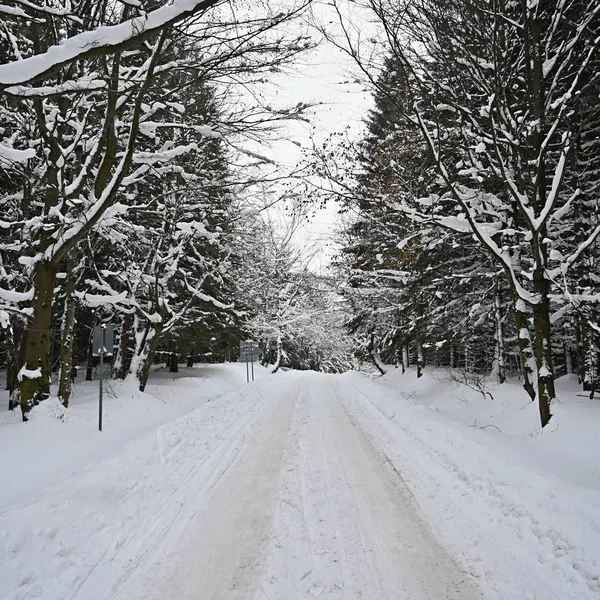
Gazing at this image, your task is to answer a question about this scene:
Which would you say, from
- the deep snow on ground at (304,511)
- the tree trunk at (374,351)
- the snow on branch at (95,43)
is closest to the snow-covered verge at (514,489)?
the deep snow on ground at (304,511)

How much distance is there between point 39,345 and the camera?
805cm

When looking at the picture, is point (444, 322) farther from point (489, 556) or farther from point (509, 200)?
point (489, 556)

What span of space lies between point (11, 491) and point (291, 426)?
5.49 metres

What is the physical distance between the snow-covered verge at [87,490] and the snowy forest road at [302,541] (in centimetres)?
35

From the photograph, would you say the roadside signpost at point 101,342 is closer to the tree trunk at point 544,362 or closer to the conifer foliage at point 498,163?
the conifer foliage at point 498,163

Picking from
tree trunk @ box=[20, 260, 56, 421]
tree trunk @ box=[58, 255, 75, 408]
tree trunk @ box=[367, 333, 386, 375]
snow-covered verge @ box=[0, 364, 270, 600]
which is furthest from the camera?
tree trunk @ box=[367, 333, 386, 375]

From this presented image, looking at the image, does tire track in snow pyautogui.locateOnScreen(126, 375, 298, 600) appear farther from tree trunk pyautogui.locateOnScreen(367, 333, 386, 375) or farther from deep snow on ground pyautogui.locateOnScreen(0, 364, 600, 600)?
tree trunk pyautogui.locateOnScreen(367, 333, 386, 375)

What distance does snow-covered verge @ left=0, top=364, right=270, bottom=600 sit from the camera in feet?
11.2

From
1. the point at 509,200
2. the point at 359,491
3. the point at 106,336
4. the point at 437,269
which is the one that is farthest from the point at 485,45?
the point at 106,336

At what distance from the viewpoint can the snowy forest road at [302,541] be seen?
10.3 feet

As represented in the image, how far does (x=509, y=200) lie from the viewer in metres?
8.64

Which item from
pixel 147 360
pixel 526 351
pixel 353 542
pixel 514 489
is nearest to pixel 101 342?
pixel 147 360

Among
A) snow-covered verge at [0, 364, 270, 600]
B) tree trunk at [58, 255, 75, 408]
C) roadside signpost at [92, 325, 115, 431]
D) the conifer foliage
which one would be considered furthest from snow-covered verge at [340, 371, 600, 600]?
tree trunk at [58, 255, 75, 408]

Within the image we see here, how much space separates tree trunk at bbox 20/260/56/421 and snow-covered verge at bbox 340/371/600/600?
21.5 feet
